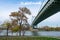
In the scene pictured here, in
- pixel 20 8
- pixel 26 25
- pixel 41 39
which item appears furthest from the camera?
pixel 20 8

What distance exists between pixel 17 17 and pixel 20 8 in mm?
2205

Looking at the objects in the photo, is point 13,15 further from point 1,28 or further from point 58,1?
point 58,1

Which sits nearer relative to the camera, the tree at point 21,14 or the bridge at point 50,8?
the bridge at point 50,8

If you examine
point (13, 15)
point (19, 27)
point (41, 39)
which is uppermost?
point (13, 15)

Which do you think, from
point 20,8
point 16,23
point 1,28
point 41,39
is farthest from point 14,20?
point 41,39

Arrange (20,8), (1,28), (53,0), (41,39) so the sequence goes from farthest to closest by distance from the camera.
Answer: (1,28) < (20,8) < (41,39) < (53,0)

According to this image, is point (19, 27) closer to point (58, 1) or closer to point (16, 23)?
point (16, 23)

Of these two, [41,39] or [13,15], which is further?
[13,15]

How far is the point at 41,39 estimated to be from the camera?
20.6 meters

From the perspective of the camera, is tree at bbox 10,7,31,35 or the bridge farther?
tree at bbox 10,7,31,35

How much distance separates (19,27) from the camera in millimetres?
33812

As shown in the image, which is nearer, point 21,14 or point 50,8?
point 50,8

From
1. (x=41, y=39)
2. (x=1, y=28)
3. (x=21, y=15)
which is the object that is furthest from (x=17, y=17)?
(x=41, y=39)

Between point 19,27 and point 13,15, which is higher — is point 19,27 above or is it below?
below
